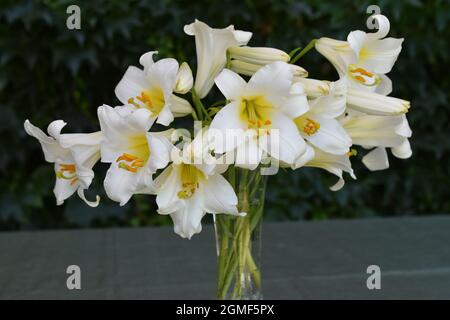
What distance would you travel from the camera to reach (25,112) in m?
2.22

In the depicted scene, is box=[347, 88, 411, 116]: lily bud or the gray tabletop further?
the gray tabletop

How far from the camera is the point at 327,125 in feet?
2.28

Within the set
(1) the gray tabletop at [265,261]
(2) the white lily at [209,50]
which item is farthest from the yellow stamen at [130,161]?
(1) the gray tabletop at [265,261]

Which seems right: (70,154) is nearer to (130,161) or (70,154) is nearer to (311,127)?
(130,161)

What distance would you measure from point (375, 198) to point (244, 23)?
81cm

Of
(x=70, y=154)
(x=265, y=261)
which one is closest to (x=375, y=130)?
(x=70, y=154)

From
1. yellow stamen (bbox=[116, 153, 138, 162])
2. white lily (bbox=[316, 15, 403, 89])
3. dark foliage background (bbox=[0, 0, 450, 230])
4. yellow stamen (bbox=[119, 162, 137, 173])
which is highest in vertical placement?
dark foliage background (bbox=[0, 0, 450, 230])

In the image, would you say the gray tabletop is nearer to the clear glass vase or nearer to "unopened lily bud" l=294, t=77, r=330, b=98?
the clear glass vase

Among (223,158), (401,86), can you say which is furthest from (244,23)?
(223,158)

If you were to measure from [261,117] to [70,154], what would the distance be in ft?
0.72

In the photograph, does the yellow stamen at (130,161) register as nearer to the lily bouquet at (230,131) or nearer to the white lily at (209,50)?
the lily bouquet at (230,131)

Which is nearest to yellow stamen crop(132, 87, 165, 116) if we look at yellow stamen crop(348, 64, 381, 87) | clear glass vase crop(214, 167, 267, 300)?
clear glass vase crop(214, 167, 267, 300)

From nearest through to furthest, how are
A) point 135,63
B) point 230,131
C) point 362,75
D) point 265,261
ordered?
point 230,131
point 362,75
point 265,261
point 135,63

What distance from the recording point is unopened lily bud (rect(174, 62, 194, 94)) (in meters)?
0.71
